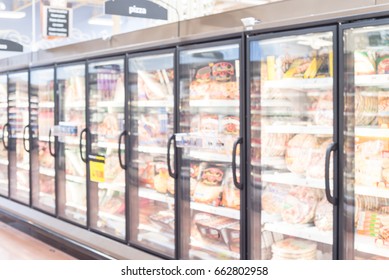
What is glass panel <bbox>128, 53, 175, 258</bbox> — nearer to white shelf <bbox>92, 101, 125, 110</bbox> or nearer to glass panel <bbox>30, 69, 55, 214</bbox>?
white shelf <bbox>92, 101, 125, 110</bbox>

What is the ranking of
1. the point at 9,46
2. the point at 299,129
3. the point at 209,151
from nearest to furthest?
1. the point at 299,129
2. the point at 209,151
3. the point at 9,46

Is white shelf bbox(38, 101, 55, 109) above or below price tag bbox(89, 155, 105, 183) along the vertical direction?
above

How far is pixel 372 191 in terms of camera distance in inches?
106

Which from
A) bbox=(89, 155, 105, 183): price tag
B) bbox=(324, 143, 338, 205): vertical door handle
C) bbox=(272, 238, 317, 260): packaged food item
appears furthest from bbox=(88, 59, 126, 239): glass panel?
bbox=(324, 143, 338, 205): vertical door handle

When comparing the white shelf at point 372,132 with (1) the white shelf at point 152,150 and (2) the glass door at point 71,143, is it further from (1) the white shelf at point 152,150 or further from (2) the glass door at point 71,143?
(2) the glass door at point 71,143

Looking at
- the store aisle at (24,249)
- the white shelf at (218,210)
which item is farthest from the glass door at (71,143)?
the white shelf at (218,210)

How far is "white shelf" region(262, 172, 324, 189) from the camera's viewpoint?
2920 mm

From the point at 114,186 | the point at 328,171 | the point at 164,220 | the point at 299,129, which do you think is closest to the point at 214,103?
the point at 299,129

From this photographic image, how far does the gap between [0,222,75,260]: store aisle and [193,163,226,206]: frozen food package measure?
178 centimetres

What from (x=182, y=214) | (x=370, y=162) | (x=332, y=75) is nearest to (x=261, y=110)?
(x=332, y=75)

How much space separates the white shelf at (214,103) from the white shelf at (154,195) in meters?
0.78

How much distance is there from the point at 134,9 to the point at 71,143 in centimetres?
181

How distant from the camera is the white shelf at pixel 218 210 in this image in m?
3.40

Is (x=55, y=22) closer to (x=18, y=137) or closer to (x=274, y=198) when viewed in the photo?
(x=18, y=137)
